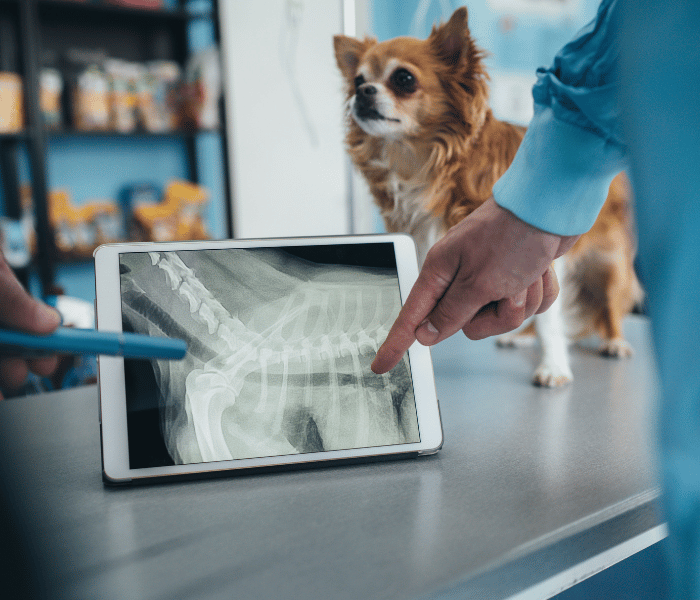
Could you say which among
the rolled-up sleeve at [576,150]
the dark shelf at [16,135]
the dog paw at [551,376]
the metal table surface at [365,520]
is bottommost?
the metal table surface at [365,520]

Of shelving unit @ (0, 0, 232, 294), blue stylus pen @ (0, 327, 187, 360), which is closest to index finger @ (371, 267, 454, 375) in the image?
blue stylus pen @ (0, 327, 187, 360)

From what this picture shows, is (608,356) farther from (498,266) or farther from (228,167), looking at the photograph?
(228,167)

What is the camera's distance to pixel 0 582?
1.10 ft

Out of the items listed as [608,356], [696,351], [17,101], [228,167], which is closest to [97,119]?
[17,101]

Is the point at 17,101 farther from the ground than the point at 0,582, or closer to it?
farther from the ground

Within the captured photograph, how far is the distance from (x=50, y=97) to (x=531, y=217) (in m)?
2.02

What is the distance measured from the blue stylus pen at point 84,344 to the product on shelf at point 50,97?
1.95 meters

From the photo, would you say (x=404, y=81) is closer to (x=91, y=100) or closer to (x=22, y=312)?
(x=22, y=312)

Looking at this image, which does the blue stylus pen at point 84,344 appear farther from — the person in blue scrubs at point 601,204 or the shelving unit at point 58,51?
the shelving unit at point 58,51

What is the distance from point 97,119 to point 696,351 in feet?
7.29

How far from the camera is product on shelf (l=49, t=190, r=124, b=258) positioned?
6.87 ft

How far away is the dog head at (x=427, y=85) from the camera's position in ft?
2.07

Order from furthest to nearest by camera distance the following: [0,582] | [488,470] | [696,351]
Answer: [488,470] < [0,582] < [696,351]

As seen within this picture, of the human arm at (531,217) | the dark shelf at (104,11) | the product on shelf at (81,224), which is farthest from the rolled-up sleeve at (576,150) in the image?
the dark shelf at (104,11)
